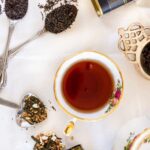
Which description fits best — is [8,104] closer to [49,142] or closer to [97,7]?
[49,142]

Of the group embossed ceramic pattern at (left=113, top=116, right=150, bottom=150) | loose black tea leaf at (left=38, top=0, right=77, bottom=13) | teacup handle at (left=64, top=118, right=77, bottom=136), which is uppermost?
loose black tea leaf at (left=38, top=0, right=77, bottom=13)

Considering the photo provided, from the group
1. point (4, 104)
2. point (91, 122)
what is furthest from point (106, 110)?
point (4, 104)

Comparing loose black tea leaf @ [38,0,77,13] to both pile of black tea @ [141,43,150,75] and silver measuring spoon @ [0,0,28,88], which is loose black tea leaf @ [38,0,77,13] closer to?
silver measuring spoon @ [0,0,28,88]

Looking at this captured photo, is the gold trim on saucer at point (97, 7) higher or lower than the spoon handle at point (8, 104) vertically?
higher

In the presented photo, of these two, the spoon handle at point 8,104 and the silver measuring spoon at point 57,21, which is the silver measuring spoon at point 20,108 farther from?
the silver measuring spoon at point 57,21

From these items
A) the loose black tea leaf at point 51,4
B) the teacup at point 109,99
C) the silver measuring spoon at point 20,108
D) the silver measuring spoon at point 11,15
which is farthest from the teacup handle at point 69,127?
Answer: the loose black tea leaf at point 51,4

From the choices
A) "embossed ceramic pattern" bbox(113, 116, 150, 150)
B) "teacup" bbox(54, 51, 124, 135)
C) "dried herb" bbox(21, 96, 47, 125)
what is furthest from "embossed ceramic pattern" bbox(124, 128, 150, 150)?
"dried herb" bbox(21, 96, 47, 125)

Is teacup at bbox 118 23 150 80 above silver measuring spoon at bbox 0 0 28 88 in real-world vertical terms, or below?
below

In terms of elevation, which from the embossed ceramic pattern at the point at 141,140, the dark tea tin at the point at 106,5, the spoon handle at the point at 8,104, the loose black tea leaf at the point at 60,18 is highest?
the loose black tea leaf at the point at 60,18

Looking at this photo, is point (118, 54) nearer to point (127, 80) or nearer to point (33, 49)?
point (127, 80)
